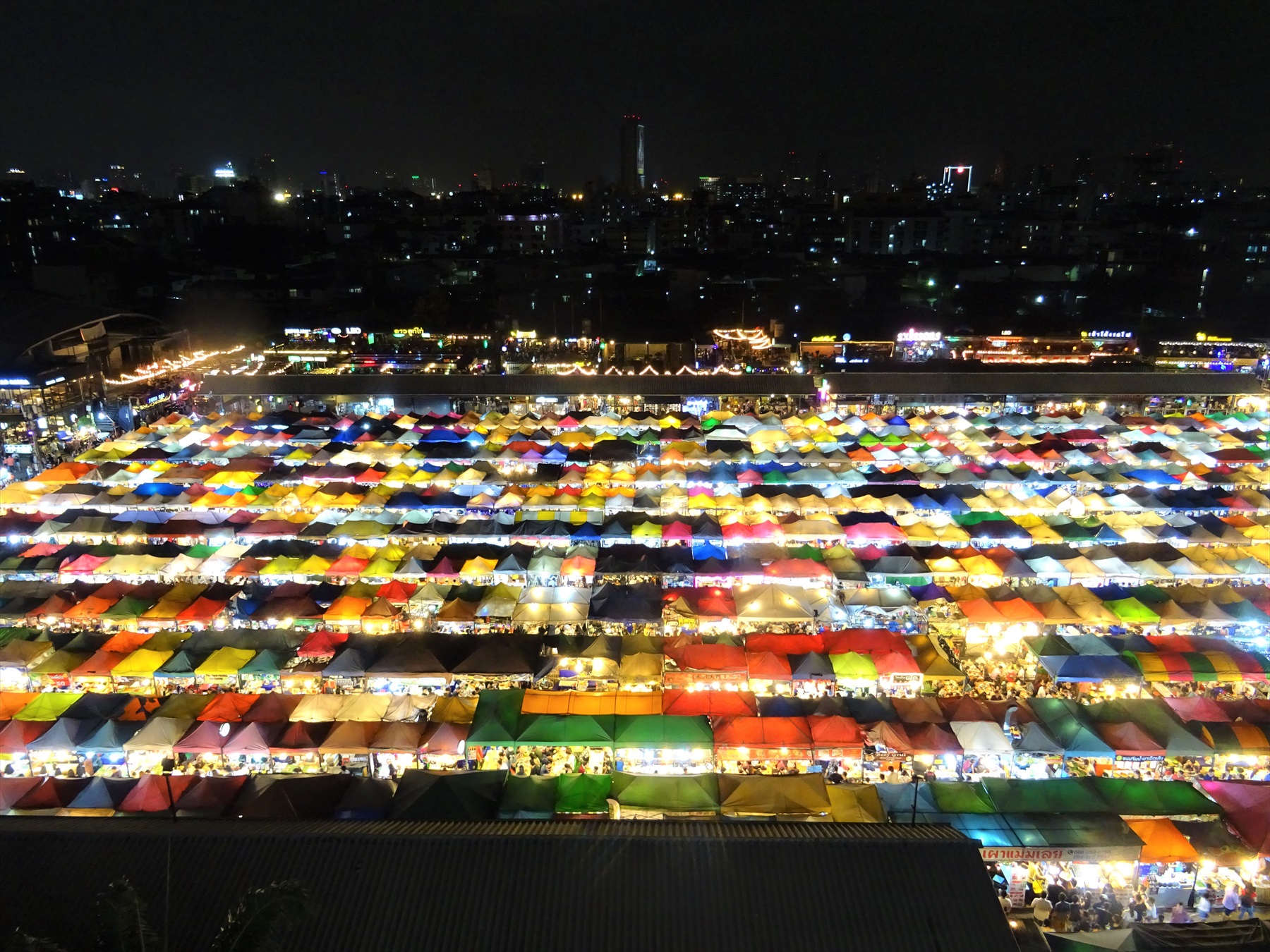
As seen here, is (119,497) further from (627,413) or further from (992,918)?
(992,918)

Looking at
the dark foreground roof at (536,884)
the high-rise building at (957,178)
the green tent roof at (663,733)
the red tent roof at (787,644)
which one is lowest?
the green tent roof at (663,733)

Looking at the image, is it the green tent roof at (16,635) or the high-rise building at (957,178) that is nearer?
the green tent roof at (16,635)

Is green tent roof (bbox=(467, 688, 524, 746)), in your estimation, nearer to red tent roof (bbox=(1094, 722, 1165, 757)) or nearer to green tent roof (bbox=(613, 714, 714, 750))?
green tent roof (bbox=(613, 714, 714, 750))

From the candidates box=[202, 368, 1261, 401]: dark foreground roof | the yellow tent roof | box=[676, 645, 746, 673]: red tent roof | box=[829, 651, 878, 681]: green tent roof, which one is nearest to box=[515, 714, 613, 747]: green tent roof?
box=[676, 645, 746, 673]: red tent roof

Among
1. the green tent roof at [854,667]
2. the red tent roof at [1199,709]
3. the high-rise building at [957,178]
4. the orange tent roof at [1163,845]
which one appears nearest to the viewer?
the orange tent roof at [1163,845]

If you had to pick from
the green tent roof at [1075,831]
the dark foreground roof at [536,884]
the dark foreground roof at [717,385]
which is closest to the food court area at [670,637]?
the green tent roof at [1075,831]

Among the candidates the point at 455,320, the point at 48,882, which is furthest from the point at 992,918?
the point at 455,320

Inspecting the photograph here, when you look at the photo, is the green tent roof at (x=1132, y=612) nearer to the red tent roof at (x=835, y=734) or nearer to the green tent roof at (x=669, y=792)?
the red tent roof at (x=835, y=734)
